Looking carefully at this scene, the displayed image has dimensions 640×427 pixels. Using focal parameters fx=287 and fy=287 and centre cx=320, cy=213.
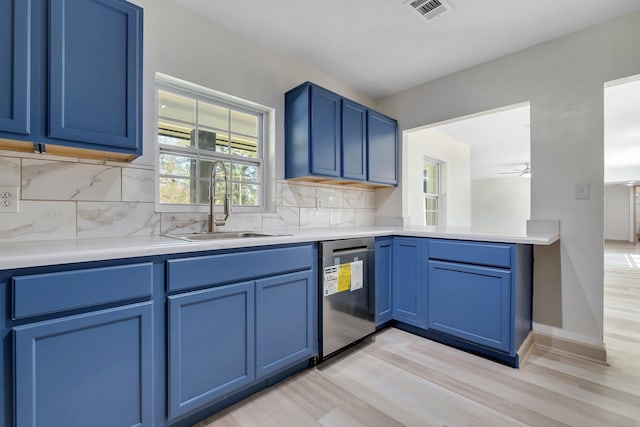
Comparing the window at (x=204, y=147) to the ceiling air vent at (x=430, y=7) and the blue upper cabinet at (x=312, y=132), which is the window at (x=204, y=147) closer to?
the blue upper cabinet at (x=312, y=132)

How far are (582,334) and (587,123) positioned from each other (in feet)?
5.19

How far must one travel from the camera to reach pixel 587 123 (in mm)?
2135

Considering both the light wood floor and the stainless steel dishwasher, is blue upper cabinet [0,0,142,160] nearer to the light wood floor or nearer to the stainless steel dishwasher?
the stainless steel dishwasher

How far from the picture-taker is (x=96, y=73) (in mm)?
1365

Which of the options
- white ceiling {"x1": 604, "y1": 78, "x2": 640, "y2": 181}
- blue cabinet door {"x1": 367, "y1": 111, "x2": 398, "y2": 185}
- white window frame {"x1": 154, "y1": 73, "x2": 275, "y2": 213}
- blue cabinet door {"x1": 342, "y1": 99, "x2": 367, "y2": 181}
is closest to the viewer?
white window frame {"x1": 154, "y1": 73, "x2": 275, "y2": 213}

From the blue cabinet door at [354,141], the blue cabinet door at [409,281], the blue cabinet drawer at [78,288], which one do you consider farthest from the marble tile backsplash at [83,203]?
the blue cabinet door at [409,281]

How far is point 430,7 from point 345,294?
6.77 ft

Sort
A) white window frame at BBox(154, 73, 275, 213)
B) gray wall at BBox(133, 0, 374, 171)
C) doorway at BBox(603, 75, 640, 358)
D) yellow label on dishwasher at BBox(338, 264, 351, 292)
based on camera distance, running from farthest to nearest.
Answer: doorway at BBox(603, 75, 640, 358) < yellow label on dishwasher at BBox(338, 264, 351, 292) < white window frame at BBox(154, 73, 275, 213) < gray wall at BBox(133, 0, 374, 171)

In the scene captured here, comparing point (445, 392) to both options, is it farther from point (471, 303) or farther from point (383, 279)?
point (383, 279)

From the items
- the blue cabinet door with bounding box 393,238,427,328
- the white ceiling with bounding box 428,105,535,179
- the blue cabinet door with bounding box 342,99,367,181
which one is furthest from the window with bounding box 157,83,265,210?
the white ceiling with bounding box 428,105,535,179

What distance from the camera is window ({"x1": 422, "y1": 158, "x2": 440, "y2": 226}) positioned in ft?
15.6

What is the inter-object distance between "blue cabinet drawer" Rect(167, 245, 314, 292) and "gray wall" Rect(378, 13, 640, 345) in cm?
199

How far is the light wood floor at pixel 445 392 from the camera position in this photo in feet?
4.89

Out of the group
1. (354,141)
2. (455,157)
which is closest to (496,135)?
(455,157)
